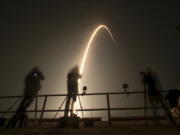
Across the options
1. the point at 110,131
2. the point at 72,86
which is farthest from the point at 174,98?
the point at 110,131

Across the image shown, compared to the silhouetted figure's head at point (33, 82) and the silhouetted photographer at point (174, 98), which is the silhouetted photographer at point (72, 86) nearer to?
the silhouetted figure's head at point (33, 82)

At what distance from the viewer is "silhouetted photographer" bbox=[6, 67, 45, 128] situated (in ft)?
27.2

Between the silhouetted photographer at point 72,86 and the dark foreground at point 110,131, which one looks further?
the silhouetted photographer at point 72,86

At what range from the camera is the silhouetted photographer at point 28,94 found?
27.2 feet

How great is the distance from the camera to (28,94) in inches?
346

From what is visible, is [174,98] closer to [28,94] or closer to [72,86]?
[72,86]

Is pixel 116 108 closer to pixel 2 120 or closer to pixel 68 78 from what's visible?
pixel 68 78

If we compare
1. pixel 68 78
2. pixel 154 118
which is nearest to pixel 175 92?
pixel 154 118

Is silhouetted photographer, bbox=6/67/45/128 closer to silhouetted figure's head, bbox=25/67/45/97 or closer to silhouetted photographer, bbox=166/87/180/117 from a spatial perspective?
silhouetted figure's head, bbox=25/67/45/97

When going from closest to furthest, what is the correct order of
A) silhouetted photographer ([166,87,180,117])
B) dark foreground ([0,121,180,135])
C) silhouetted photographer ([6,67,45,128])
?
dark foreground ([0,121,180,135]), silhouetted photographer ([6,67,45,128]), silhouetted photographer ([166,87,180,117])

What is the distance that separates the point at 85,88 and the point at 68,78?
2.50 ft

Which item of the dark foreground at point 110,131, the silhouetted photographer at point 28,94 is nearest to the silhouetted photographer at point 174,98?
the dark foreground at point 110,131

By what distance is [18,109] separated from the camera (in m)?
8.49

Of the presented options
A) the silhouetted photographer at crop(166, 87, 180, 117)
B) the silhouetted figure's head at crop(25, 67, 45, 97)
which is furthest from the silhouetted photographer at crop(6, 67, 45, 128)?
the silhouetted photographer at crop(166, 87, 180, 117)
